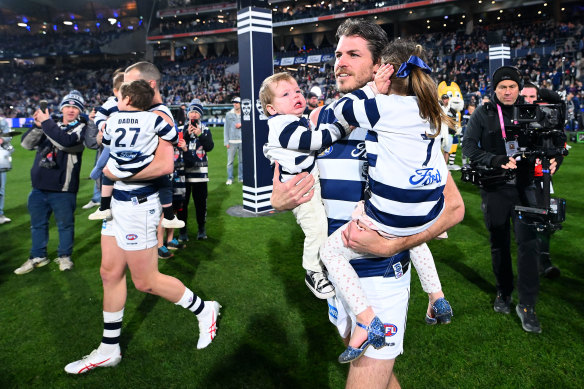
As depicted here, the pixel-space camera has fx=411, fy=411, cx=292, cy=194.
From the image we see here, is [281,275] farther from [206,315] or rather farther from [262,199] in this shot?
[262,199]

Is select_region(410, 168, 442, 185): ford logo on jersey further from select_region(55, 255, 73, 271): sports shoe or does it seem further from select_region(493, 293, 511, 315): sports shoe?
select_region(55, 255, 73, 271): sports shoe

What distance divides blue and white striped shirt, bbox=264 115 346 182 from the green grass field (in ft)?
5.91

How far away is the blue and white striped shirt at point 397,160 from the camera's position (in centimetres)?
159

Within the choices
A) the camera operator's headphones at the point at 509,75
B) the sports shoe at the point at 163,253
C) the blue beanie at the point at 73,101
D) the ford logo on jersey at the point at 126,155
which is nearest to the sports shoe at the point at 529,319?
the camera operator's headphones at the point at 509,75

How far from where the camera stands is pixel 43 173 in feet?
16.6

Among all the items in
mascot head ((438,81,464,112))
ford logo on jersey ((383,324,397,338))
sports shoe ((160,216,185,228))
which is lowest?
ford logo on jersey ((383,324,397,338))

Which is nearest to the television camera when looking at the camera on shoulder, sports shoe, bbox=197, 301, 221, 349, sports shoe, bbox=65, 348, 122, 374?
the camera on shoulder

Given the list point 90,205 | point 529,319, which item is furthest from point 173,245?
point 529,319

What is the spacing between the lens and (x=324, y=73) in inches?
1647

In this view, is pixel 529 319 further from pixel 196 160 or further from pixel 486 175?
pixel 196 160

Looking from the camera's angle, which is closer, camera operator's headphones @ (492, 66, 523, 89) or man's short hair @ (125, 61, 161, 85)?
man's short hair @ (125, 61, 161, 85)

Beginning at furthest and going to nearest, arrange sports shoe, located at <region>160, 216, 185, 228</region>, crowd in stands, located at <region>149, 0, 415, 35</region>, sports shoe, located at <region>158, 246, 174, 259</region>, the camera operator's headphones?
crowd in stands, located at <region>149, 0, 415, 35</region>, sports shoe, located at <region>158, 246, 174, 259</region>, sports shoe, located at <region>160, 216, 185, 228</region>, the camera operator's headphones

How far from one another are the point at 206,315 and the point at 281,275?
5.12ft

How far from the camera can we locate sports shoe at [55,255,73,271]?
5.31 m
